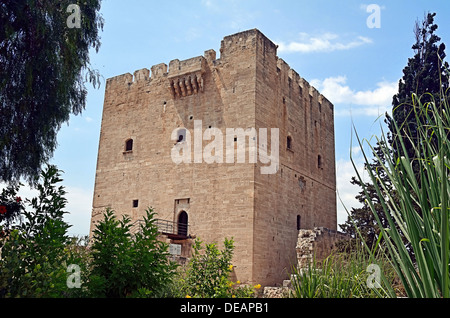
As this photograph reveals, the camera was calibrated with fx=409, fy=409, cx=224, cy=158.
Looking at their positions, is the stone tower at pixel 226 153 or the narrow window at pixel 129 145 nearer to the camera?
the stone tower at pixel 226 153

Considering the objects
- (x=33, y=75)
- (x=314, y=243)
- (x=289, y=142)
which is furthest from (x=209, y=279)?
(x=289, y=142)

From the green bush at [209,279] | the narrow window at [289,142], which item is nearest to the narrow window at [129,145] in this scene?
the narrow window at [289,142]

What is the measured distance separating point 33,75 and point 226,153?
6919 millimetres

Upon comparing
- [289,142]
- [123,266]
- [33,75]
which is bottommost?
[123,266]

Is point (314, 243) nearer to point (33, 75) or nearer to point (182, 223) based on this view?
point (182, 223)

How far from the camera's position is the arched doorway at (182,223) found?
13.4 metres

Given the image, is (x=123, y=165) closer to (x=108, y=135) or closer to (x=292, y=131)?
(x=108, y=135)

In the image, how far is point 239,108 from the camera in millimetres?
12914
